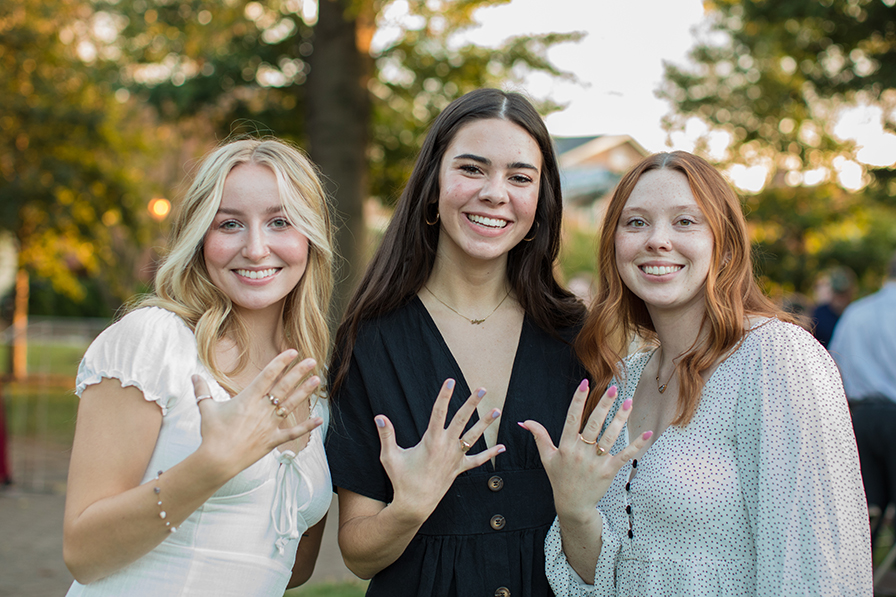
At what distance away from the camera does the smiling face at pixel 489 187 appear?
8.29 feet

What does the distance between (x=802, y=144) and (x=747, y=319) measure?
1117 cm

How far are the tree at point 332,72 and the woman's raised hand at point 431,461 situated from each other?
5930mm

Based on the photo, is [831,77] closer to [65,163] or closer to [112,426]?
[112,426]

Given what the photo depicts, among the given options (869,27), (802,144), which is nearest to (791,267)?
(802,144)

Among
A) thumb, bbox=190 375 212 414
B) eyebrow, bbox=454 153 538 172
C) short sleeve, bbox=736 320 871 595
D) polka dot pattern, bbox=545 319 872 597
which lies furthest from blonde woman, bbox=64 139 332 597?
short sleeve, bbox=736 320 871 595

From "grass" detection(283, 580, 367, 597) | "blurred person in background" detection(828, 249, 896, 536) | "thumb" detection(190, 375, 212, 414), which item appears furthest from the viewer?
"blurred person in background" detection(828, 249, 896, 536)

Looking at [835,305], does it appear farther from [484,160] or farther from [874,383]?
[484,160]

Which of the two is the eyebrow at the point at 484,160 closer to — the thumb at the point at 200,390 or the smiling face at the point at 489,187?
the smiling face at the point at 489,187

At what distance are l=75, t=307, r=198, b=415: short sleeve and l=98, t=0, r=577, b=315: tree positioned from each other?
5824mm

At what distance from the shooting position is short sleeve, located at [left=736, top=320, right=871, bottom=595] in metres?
1.87

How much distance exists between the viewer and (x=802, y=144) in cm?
1204

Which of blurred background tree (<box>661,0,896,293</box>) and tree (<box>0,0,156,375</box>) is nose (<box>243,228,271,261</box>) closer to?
blurred background tree (<box>661,0,896,293</box>)

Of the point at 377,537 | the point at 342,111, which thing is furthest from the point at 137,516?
the point at 342,111

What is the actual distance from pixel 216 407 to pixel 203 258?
2.27 feet
